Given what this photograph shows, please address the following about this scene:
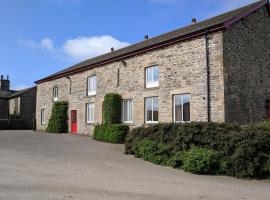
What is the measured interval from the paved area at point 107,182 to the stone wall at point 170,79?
5.66 meters

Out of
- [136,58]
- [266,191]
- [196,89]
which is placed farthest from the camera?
[136,58]

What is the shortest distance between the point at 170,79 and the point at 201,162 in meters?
8.05

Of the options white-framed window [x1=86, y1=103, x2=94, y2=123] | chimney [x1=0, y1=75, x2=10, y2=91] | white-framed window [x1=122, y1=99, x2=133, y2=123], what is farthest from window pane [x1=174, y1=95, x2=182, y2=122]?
chimney [x1=0, y1=75, x2=10, y2=91]

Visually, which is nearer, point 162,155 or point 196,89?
point 162,155

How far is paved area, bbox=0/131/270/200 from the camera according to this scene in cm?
741

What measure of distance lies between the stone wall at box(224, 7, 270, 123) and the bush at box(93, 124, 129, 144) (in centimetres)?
707

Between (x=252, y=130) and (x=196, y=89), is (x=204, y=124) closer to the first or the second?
(x=252, y=130)

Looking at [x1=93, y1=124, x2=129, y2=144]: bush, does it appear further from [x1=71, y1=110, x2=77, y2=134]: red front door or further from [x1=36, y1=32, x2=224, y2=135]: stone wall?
[x1=71, y1=110, x2=77, y2=134]: red front door

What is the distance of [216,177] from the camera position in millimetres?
10781

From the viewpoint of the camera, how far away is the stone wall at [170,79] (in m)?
16.2

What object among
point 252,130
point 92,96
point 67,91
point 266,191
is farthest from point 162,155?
point 67,91

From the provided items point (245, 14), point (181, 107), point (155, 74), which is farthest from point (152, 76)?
point (245, 14)

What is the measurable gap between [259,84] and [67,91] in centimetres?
1702

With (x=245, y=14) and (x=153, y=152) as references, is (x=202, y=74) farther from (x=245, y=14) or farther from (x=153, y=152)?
(x=153, y=152)
